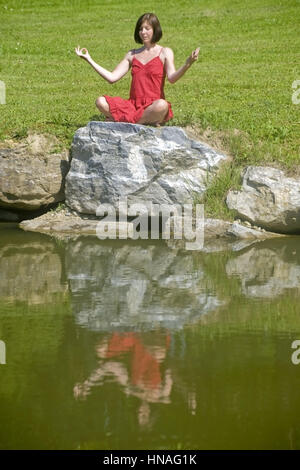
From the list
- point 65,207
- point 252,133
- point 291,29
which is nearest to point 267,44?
point 291,29

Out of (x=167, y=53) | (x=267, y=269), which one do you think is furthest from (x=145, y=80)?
(x=267, y=269)

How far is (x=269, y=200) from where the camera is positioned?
8.46 metres

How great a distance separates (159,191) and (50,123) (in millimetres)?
1659

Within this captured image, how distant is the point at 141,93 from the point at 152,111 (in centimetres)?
31

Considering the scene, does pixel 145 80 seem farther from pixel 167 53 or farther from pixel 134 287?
pixel 134 287

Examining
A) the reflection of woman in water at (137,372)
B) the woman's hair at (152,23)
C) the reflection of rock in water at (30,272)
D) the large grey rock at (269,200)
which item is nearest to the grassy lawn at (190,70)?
the large grey rock at (269,200)

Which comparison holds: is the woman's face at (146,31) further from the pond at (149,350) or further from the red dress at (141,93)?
the pond at (149,350)

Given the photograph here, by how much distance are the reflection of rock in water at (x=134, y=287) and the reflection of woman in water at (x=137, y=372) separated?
1.15 feet

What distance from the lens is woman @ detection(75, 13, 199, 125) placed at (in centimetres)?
898

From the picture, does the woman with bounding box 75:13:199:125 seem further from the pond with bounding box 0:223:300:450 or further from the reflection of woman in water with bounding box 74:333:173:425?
the reflection of woman in water with bounding box 74:333:173:425

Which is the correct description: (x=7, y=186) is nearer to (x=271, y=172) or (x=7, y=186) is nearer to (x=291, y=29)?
(x=271, y=172)

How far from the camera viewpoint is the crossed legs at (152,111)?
8.86 metres
